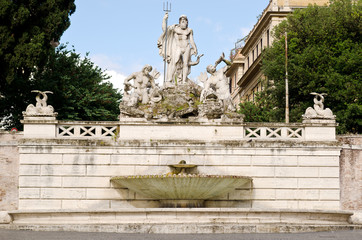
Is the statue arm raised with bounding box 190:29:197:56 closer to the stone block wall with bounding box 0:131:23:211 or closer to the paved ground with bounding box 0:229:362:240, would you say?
the stone block wall with bounding box 0:131:23:211

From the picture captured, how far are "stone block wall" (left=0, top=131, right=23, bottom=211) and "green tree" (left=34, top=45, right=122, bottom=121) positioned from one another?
11421 millimetres

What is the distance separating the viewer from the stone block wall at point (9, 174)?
78.1 ft

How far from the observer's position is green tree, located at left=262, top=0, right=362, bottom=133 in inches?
1288

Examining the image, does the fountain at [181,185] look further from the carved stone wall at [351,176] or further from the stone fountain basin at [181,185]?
the carved stone wall at [351,176]

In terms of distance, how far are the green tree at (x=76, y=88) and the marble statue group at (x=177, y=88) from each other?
11.1 m

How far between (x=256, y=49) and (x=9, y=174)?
116 feet

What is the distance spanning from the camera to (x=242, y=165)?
23734mm

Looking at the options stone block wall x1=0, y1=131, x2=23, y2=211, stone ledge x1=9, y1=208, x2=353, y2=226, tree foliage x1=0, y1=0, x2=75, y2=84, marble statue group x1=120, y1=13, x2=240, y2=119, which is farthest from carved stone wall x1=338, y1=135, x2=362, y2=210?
tree foliage x1=0, y1=0, x2=75, y2=84

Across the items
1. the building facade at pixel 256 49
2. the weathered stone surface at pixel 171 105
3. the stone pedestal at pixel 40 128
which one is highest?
the building facade at pixel 256 49

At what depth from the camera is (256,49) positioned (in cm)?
5522

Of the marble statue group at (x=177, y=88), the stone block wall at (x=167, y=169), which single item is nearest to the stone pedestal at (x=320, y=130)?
the stone block wall at (x=167, y=169)

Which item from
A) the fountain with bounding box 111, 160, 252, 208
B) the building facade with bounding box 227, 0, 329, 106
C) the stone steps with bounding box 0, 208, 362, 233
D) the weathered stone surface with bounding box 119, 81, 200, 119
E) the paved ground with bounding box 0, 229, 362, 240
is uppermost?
the building facade with bounding box 227, 0, 329, 106

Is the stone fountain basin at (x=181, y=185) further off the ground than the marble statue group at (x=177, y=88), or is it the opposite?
the marble statue group at (x=177, y=88)

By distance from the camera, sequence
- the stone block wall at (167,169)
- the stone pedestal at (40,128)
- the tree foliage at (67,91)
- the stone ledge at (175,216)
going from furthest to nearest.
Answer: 1. the tree foliage at (67,91)
2. the stone pedestal at (40,128)
3. the stone block wall at (167,169)
4. the stone ledge at (175,216)
